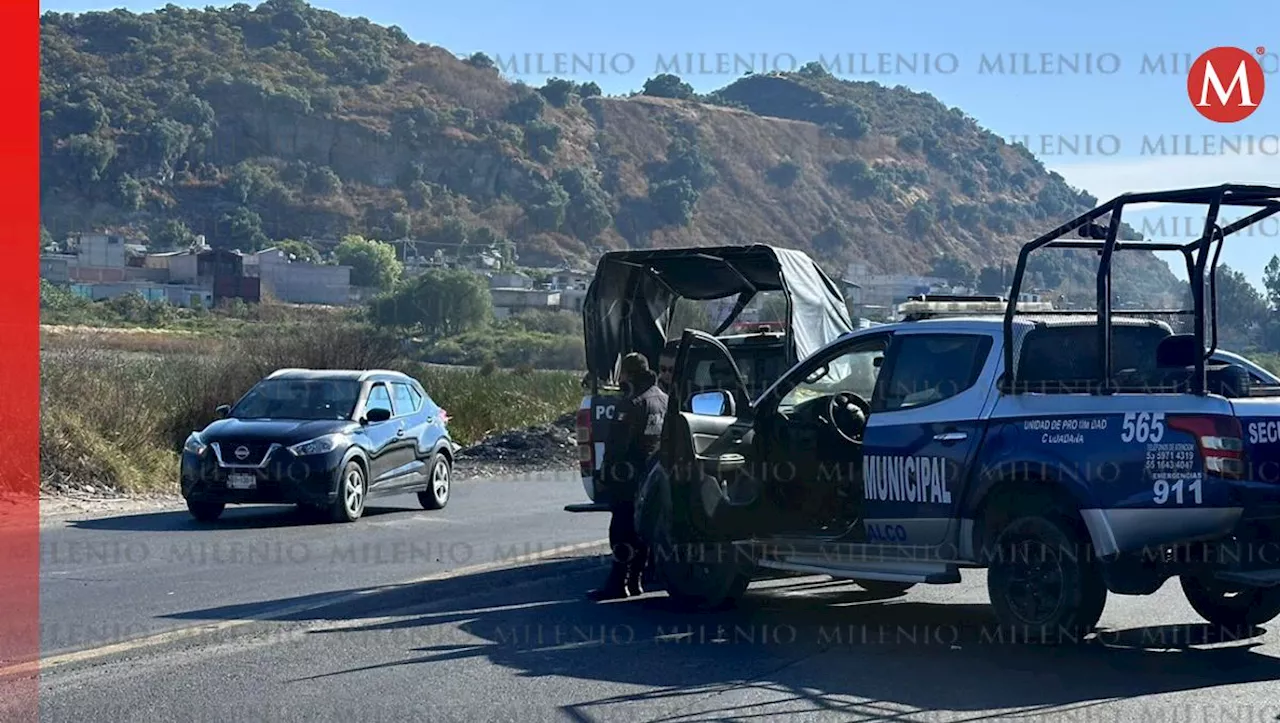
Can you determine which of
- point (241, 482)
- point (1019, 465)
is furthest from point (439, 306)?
point (1019, 465)

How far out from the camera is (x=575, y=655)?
888cm

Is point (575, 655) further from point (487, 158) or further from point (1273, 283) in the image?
point (487, 158)

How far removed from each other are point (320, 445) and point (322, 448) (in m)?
0.04

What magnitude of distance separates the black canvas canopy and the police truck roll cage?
17.3 feet

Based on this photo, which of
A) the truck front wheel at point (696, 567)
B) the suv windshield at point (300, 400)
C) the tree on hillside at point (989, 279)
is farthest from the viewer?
the tree on hillside at point (989, 279)

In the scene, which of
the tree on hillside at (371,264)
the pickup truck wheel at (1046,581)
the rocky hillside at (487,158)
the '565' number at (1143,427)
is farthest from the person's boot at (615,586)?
the tree on hillside at (371,264)

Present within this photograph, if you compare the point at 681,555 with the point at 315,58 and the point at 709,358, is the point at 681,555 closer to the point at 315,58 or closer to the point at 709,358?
the point at 709,358

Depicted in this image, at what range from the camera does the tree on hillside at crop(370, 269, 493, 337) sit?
66125mm

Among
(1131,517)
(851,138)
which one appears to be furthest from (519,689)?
(851,138)

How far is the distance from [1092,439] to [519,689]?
343cm

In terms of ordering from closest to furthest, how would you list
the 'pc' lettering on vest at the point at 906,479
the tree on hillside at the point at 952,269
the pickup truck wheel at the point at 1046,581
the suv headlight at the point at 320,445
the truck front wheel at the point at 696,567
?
the pickup truck wheel at the point at 1046,581, the 'pc' lettering on vest at the point at 906,479, the truck front wheel at the point at 696,567, the suv headlight at the point at 320,445, the tree on hillside at the point at 952,269

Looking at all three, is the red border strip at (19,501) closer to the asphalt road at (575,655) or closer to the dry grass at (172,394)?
the asphalt road at (575,655)

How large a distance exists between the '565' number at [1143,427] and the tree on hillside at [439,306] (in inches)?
2244

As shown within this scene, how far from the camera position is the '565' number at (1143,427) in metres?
8.27
